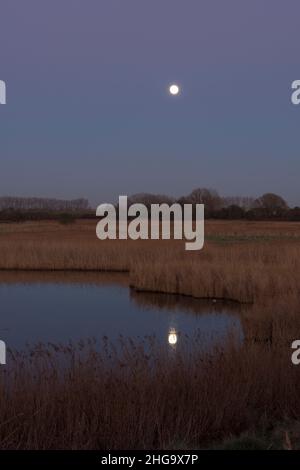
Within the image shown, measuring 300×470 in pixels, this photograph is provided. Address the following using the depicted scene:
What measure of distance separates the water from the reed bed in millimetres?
3380

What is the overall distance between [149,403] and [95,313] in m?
8.99

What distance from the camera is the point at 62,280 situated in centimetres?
1891

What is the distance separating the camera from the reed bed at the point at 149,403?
13.9 ft

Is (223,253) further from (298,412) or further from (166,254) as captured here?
(298,412)

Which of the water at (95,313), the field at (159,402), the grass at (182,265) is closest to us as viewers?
the field at (159,402)

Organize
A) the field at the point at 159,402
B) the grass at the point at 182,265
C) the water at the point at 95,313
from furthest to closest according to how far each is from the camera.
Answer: the grass at the point at 182,265, the water at the point at 95,313, the field at the point at 159,402

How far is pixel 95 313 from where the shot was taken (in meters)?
13.6

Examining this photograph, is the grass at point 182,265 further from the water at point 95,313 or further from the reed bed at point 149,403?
the reed bed at point 149,403

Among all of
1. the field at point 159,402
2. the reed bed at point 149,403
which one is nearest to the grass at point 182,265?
the field at point 159,402

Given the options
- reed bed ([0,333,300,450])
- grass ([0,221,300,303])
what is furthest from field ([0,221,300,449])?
grass ([0,221,300,303])

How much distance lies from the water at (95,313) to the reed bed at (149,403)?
3.38m

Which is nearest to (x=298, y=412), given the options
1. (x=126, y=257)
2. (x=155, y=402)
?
(x=155, y=402)

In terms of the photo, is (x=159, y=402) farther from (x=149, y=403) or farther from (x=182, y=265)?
(x=182, y=265)
